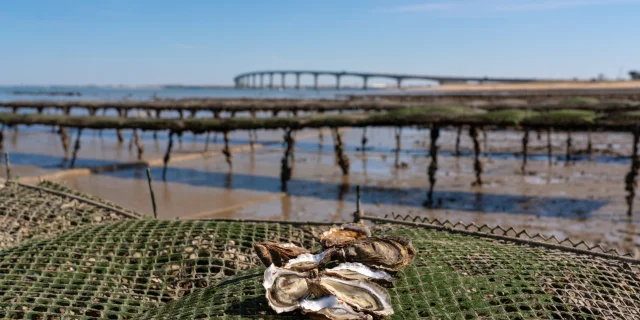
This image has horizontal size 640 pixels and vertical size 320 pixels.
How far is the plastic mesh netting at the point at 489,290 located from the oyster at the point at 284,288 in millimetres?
93

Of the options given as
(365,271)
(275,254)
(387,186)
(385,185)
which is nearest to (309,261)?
(275,254)

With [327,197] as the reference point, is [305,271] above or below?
above

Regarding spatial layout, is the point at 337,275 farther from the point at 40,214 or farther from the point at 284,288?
the point at 40,214

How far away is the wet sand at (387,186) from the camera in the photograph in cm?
1187

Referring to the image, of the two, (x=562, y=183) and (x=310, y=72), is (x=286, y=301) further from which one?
(x=310, y=72)

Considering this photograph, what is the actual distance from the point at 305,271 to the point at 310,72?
131 metres

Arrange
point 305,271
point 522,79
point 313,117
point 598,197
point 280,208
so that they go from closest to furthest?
point 305,271 < point 280,208 < point 598,197 < point 313,117 < point 522,79

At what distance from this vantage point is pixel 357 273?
3.43 metres

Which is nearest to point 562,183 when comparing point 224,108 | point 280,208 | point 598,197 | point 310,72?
point 598,197

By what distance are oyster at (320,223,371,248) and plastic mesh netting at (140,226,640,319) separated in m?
0.48

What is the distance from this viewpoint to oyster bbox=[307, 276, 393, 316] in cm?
304

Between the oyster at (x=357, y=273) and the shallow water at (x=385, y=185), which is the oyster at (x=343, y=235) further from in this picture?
the shallow water at (x=385, y=185)

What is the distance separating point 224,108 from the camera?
27938 mm

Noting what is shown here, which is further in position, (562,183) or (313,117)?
(313,117)
